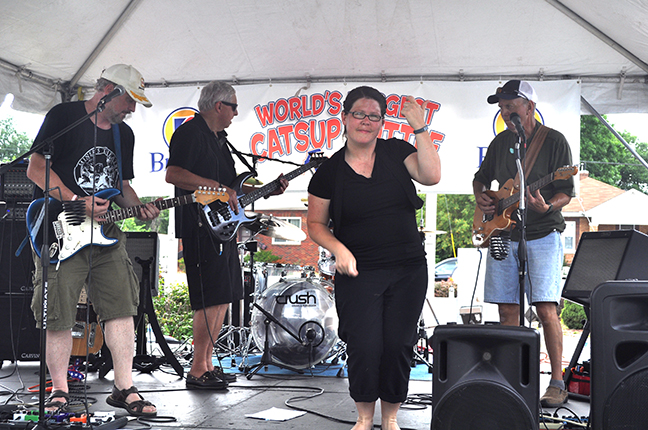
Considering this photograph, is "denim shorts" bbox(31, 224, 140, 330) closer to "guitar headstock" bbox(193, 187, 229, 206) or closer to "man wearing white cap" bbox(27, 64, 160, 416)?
"man wearing white cap" bbox(27, 64, 160, 416)

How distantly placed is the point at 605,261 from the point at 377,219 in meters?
2.04

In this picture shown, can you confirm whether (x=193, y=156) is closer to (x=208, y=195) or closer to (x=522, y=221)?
(x=208, y=195)

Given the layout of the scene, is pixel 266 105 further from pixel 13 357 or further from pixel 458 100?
pixel 13 357

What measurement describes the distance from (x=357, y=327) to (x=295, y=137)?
3505mm

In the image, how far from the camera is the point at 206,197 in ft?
13.6

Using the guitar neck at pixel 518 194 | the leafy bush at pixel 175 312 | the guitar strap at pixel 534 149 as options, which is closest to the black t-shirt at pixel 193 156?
the guitar neck at pixel 518 194

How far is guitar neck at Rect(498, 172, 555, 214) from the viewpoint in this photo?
3924mm

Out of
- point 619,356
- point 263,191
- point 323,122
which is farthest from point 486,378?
point 323,122

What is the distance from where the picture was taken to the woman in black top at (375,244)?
284 centimetres

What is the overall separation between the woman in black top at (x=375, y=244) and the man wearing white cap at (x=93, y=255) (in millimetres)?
1285

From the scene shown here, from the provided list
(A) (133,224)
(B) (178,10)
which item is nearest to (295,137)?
(B) (178,10)

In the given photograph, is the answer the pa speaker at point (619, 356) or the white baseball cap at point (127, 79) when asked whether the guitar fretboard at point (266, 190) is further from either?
the pa speaker at point (619, 356)

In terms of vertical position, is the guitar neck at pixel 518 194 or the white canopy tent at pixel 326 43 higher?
the white canopy tent at pixel 326 43

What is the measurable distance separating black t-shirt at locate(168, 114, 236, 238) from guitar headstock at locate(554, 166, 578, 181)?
2.33 metres
